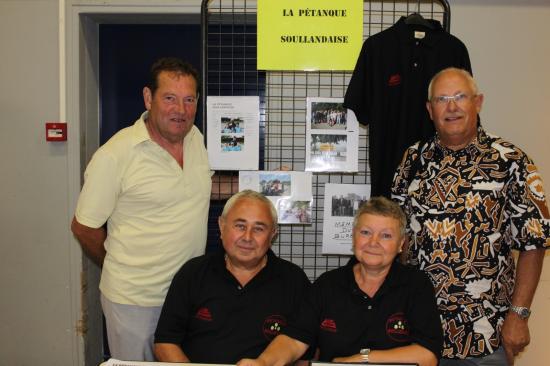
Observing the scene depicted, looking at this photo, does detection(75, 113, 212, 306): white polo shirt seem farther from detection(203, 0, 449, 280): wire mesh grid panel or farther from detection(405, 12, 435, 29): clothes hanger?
detection(405, 12, 435, 29): clothes hanger

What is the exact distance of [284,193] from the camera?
7.17 feet

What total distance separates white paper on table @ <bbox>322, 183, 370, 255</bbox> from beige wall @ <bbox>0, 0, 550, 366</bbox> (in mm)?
1022

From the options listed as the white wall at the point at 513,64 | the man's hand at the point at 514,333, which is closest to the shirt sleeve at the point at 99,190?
the man's hand at the point at 514,333

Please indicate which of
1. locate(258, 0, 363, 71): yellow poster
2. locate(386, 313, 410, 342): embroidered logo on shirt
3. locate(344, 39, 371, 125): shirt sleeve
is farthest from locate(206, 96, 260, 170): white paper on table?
locate(386, 313, 410, 342): embroidered logo on shirt

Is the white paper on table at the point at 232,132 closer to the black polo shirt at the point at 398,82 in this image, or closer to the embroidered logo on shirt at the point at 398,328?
the black polo shirt at the point at 398,82

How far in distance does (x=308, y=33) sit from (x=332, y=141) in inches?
20.0

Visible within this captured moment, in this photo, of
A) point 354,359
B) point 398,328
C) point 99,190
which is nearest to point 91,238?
point 99,190

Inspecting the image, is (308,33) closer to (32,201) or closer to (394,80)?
(394,80)

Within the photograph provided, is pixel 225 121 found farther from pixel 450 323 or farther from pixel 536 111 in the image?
pixel 536 111

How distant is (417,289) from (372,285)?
0.15 metres

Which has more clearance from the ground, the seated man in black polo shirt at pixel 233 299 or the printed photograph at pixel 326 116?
the printed photograph at pixel 326 116

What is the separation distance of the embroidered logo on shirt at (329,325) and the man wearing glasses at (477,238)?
403mm

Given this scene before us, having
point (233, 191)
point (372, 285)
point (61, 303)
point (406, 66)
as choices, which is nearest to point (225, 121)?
point (233, 191)

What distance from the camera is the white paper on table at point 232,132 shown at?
7.03ft
